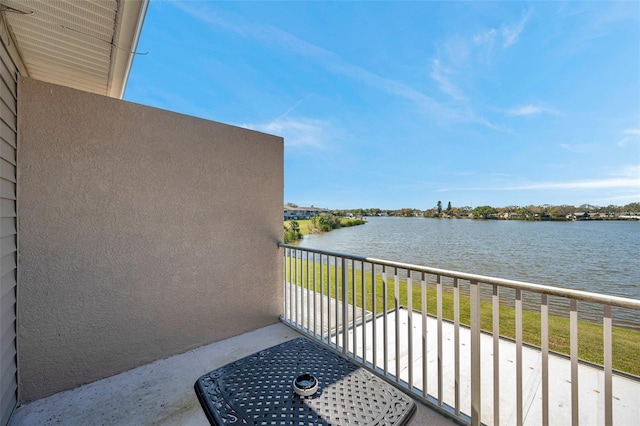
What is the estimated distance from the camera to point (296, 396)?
105 centimetres

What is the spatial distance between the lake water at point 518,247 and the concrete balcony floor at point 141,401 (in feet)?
7.66

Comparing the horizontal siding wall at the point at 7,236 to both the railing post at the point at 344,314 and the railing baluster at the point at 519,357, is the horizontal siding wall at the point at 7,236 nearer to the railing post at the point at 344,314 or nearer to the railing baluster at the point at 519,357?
the railing post at the point at 344,314

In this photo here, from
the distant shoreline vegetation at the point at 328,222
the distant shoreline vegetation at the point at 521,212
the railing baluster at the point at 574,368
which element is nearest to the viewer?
the railing baluster at the point at 574,368

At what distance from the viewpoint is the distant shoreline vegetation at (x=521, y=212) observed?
7314mm

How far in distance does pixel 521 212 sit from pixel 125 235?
43.0 feet

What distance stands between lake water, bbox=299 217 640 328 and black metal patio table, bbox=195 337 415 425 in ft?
9.05

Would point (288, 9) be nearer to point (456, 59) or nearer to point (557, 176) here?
point (456, 59)

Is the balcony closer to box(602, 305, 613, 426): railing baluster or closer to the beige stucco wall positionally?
box(602, 305, 613, 426): railing baluster

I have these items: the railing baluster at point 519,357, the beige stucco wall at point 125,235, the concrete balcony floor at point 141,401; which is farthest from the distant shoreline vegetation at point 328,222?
the railing baluster at point 519,357

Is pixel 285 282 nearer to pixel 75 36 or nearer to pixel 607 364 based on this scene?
pixel 607 364

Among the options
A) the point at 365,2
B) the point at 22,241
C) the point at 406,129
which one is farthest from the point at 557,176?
the point at 22,241

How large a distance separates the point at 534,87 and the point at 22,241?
540 inches

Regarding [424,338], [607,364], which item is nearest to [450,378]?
[424,338]

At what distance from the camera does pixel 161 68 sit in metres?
5.69
